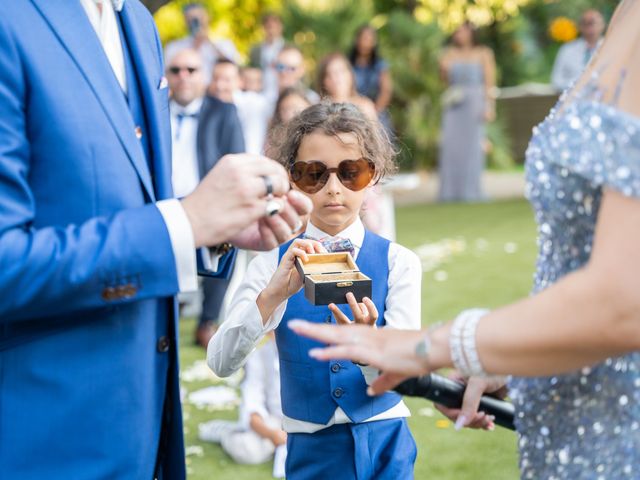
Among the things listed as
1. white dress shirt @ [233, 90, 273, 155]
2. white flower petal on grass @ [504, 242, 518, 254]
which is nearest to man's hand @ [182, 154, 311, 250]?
white dress shirt @ [233, 90, 273, 155]

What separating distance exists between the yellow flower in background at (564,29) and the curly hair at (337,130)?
22.1 metres

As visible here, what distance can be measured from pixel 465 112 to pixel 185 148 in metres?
8.28

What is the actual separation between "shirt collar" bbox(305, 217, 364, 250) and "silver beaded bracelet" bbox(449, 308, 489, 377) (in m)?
1.17

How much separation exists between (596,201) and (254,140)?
268 inches

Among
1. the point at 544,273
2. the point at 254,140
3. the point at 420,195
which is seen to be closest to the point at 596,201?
the point at 544,273

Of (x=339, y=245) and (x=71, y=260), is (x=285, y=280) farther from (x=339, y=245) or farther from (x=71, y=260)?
(x=71, y=260)

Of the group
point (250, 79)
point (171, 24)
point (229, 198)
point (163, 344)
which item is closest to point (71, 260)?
point (229, 198)

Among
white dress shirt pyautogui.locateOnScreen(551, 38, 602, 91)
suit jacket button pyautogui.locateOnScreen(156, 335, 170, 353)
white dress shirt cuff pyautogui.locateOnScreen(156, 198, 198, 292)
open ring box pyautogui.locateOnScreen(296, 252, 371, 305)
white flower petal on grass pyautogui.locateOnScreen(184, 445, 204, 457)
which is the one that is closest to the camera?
white dress shirt cuff pyautogui.locateOnScreen(156, 198, 198, 292)

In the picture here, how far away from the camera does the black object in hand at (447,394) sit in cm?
204

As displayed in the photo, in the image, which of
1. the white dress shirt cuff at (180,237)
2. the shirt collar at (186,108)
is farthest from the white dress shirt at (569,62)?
the white dress shirt cuff at (180,237)

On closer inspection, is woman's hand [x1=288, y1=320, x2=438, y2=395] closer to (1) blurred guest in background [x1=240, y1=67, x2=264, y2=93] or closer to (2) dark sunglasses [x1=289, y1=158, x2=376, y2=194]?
(2) dark sunglasses [x1=289, y1=158, x2=376, y2=194]

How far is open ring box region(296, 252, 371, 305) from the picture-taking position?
87.1 inches

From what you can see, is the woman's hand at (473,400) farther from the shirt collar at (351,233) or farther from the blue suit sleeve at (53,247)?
the blue suit sleeve at (53,247)

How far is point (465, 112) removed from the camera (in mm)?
14125
